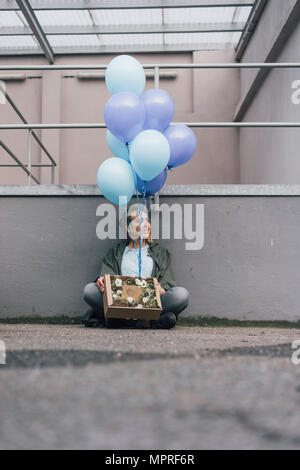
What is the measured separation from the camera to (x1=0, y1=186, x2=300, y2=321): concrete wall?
2.77m

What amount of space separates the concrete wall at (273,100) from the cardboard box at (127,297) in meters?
2.35

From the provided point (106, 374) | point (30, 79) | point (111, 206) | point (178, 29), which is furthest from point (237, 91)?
point (106, 374)

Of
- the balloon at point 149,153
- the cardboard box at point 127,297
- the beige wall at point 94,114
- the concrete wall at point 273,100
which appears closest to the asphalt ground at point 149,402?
the cardboard box at point 127,297

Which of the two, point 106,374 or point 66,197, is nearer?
point 106,374

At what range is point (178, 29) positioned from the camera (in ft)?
18.6

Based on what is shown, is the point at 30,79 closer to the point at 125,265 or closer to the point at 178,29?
the point at 178,29

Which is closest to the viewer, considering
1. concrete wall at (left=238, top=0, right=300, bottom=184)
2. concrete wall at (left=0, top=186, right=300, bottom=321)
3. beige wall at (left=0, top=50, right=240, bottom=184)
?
concrete wall at (left=0, top=186, right=300, bottom=321)

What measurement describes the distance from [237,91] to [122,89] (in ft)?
13.8

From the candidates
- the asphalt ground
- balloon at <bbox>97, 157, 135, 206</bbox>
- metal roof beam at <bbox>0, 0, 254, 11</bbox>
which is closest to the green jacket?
balloon at <bbox>97, 157, 135, 206</bbox>

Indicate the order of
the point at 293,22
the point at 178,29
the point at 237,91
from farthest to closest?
1. the point at 237,91
2. the point at 178,29
3. the point at 293,22

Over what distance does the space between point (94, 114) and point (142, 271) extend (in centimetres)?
430

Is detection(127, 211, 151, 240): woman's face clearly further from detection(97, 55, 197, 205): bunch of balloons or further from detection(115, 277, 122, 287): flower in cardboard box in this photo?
detection(115, 277, 122, 287): flower in cardboard box

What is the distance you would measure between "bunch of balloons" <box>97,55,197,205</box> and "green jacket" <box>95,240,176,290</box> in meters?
0.31

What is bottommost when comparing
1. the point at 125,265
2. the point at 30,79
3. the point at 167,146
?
the point at 125,265
